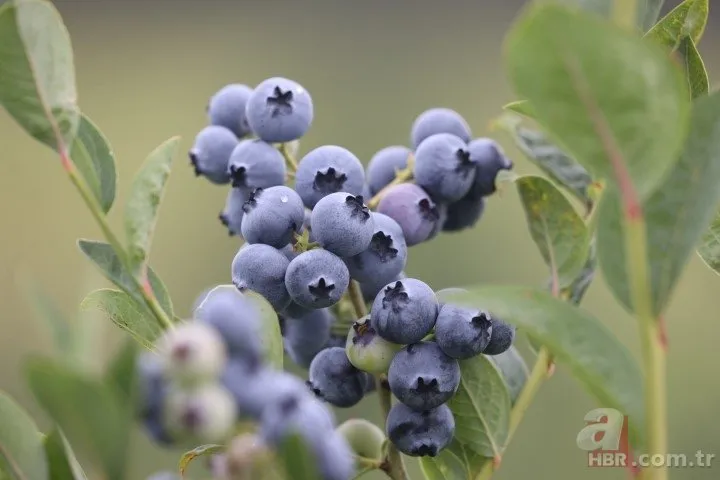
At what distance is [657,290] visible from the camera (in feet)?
1.47

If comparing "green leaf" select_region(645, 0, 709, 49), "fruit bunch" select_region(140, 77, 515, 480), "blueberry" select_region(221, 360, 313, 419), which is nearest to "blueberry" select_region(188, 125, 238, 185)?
"fruit bunch" select_region(140, 77, 515, 480)

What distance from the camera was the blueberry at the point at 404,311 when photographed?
0.63 meters

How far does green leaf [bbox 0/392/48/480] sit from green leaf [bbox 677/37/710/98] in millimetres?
495

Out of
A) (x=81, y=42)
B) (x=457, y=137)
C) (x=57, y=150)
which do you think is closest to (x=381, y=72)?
(x=81, y=42)

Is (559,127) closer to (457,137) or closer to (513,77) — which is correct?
(513,77)

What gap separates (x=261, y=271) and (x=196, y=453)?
0.13 metres

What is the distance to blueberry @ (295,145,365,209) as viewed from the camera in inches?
28.5

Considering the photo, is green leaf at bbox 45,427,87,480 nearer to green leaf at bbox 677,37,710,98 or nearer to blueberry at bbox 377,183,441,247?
blueberry at bbox 377,183,441,247

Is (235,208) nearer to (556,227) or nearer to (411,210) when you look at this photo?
(411,210)

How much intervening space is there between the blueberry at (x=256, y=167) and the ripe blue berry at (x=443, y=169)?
0.38 ft

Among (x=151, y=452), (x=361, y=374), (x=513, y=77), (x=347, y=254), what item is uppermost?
(x=513, y=77)

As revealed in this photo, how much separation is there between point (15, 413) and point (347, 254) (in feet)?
0.83

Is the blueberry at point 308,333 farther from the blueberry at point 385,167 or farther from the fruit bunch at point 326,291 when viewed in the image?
the blueberry at point 385,167
